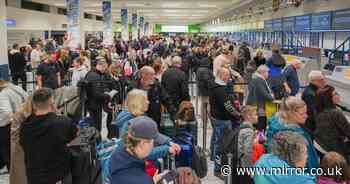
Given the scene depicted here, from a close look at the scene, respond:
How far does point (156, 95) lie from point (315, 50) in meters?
9.50

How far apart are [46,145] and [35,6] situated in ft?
94.2

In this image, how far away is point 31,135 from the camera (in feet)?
13.0

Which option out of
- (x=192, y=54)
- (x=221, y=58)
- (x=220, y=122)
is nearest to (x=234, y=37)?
(x=192, y=54)

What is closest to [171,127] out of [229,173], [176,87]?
[176,87]

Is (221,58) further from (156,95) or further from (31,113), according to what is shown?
(31,113)

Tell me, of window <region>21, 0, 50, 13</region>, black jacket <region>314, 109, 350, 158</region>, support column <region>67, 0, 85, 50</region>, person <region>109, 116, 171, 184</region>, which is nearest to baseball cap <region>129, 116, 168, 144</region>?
person <region>109, 116, 171, 184</region>

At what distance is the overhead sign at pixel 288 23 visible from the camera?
72.7ft

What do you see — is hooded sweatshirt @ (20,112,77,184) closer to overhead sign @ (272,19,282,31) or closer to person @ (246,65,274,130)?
person @ (246,65,274,130)

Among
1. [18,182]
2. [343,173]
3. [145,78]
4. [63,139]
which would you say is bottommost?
[18,182]

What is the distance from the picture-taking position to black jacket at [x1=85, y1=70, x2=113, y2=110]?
745 cm

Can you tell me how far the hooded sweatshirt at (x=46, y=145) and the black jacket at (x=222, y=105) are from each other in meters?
2.81

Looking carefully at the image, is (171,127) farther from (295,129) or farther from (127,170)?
(127,170)

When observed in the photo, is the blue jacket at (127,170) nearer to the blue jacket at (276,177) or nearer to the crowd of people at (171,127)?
the crowd of people at (171,127)

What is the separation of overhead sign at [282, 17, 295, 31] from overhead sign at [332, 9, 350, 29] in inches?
224
